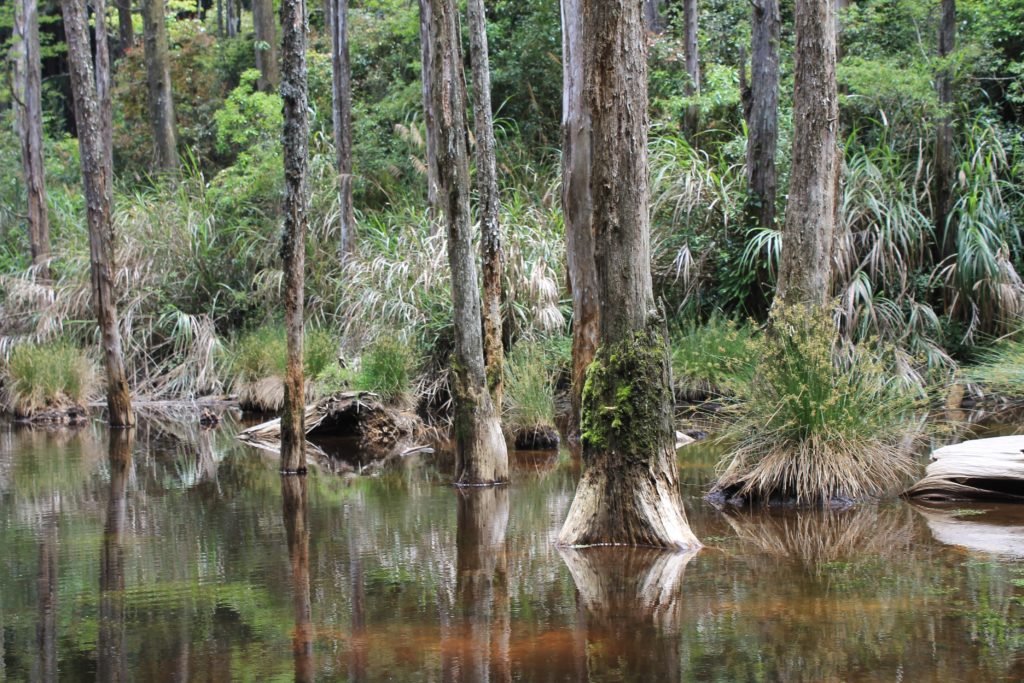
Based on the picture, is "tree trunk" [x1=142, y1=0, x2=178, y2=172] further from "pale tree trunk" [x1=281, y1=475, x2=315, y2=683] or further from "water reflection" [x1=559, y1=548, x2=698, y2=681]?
"water reflection" [x1=559, y1=548, x2=698, y2=681]

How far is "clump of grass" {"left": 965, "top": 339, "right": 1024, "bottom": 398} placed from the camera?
43.2 ft

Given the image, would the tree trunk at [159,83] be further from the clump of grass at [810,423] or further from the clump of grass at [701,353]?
the clump of grass at [810,423]

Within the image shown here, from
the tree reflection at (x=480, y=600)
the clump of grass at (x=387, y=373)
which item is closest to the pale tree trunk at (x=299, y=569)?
the tree reflection at (x=480, y=600)

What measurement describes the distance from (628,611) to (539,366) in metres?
7.03

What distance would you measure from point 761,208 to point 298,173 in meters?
8.27

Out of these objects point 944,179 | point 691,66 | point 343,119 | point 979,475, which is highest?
point 691,66

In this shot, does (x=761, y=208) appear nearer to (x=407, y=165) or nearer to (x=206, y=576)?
(x=407, y=165)

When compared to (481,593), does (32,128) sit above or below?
above

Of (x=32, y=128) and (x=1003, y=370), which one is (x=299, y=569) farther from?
(x=32, y=128)

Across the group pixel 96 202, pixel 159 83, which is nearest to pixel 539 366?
pixel 96 202

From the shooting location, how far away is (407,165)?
2133 cm

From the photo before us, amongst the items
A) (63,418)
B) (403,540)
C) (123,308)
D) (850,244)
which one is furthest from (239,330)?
(403,540)

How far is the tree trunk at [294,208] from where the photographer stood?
33.7 ft

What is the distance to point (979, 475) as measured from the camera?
8305mm
